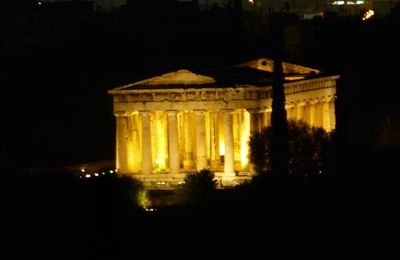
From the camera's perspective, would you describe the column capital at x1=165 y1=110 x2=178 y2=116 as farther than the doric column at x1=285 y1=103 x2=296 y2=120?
No

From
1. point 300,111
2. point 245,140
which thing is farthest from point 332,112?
point 245,140

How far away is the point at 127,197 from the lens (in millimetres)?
42875

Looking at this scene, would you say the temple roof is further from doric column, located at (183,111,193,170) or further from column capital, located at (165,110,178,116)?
doric column, located at (183,111,193,170)

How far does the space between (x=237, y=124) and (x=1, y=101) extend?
1930 centimetres

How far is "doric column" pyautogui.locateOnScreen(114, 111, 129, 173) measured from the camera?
165ft

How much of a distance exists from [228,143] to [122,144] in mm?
3937

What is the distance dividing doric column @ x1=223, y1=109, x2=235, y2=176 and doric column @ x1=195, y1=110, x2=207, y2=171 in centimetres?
80

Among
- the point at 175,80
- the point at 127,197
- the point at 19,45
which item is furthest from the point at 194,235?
the point at 19,45

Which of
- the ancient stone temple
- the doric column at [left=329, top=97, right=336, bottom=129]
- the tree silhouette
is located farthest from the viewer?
the doric column at [left=329, top=97, right=336, bottom=129]

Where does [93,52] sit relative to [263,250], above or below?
above

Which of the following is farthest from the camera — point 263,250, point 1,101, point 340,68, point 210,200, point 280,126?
point 340,68

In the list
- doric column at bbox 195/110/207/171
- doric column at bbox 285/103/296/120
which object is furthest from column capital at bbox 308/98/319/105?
doric column at bbox 195/110/207/171

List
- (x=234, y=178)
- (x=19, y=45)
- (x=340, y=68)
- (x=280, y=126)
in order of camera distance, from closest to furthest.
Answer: (x=280, y=126) → (x=234, y=178) → (x=340, y=68) → (x=19, y=45)

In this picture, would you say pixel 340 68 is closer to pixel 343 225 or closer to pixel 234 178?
pixel 234 178
